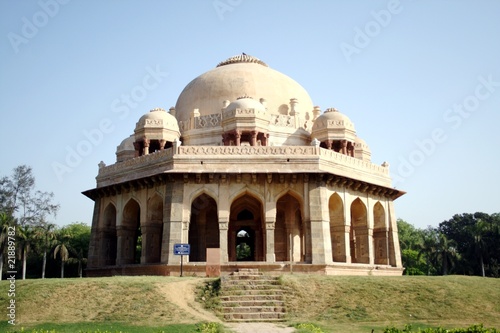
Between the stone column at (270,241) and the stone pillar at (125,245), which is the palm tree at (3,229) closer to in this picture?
the stone pillar at (125,245)

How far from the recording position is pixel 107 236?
25547 mm

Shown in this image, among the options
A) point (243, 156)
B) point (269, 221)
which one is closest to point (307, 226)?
point (269, 221)

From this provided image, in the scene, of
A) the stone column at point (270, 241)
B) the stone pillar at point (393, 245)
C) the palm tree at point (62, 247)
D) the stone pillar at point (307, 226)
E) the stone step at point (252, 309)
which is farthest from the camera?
the palm tree at point (62, 247)

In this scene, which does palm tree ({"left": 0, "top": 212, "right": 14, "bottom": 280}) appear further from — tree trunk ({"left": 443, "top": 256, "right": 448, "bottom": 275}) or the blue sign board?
tree trunk ({"left": 443, "top": 256, "right": 448, "bottom": 275})

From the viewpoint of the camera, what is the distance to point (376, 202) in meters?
24.9

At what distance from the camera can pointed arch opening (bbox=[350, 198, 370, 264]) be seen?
2375 centimetres

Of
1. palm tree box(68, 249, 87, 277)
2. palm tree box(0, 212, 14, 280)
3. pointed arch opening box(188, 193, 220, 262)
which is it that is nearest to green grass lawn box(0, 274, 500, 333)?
pointed arch opening box(188, 193, 220, 262)

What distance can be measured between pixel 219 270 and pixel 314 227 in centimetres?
461

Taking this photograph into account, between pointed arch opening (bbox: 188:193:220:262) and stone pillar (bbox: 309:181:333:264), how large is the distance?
5.71 m

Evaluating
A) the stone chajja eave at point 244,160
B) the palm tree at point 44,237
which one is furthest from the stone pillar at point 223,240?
the palm tree at point 44,237

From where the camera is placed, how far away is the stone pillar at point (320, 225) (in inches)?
802

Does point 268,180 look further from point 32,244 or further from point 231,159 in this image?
point 32,244

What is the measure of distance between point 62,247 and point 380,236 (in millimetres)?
24531

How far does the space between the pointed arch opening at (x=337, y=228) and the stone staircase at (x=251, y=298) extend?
7043 millimetres
